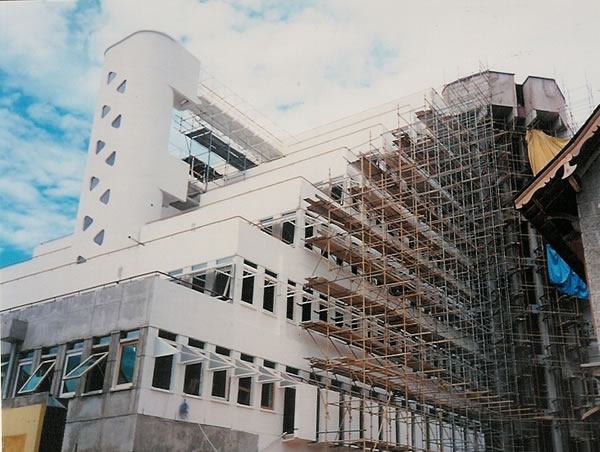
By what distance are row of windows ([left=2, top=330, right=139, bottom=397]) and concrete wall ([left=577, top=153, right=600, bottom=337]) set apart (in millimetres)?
12021

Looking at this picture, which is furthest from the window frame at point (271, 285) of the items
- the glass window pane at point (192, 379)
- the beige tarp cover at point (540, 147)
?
the beige tarp cover at point (540, 147)

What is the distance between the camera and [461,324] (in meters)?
32.9

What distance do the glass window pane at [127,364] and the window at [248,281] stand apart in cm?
463

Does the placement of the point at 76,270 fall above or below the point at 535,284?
below

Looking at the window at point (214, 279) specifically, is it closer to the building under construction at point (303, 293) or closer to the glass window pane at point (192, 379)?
the building under construction at point (303, 293)

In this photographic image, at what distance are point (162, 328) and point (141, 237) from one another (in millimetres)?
11095

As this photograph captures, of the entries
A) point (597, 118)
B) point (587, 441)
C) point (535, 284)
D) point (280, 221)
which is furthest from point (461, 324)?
point (597, 118)

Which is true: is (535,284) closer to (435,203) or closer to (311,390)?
(435,203)

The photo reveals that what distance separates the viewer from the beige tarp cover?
115 ft

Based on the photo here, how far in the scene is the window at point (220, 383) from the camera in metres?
20.8

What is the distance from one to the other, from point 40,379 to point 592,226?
1640cm

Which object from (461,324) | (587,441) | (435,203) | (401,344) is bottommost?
(587,441)

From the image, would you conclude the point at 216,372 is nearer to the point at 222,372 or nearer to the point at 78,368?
the point at 222,372

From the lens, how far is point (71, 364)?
20469mm
